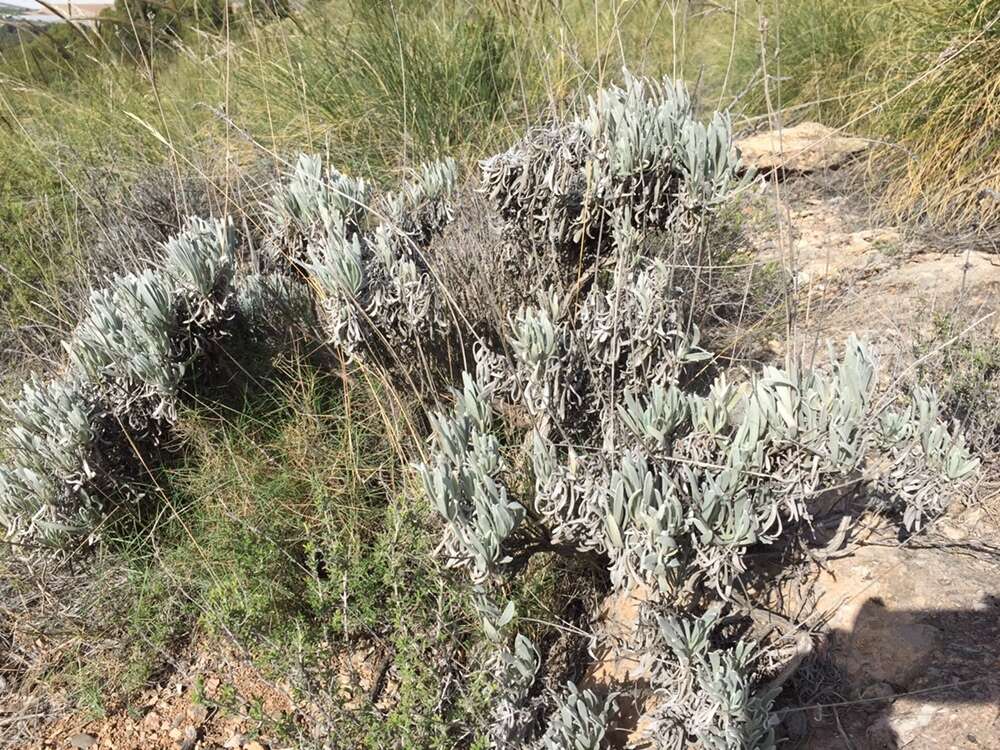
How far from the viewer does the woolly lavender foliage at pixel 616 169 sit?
2.12 m

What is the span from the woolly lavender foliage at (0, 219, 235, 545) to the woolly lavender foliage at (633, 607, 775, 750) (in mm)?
1714

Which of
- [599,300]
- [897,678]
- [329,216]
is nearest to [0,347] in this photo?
[329,216]

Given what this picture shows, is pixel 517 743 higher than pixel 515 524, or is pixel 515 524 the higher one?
pixel 515 524

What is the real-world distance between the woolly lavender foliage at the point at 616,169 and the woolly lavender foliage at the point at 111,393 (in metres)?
1.01

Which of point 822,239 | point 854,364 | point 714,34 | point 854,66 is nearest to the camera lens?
point 854,364

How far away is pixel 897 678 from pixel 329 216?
6.74 feet

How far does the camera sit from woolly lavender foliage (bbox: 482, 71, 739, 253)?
2115 millimetres

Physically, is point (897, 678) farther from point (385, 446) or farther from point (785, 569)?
point (385, 446)

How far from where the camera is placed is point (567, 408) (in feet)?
7.17

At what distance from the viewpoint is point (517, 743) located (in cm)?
186

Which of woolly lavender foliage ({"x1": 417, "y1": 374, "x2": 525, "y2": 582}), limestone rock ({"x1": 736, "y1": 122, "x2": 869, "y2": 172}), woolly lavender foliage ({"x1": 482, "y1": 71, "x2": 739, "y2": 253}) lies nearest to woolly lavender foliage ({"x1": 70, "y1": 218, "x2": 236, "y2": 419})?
woolly lavender foliage ({"x1": 482, "y1": 71, "x2": 739, "y2": 253})

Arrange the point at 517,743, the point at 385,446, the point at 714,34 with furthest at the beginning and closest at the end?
1. the point at 714,34
2. the point at 385,446
3. the point at 517,743

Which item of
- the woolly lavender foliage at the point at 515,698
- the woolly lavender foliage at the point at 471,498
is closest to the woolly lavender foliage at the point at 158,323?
the woolly lavender foliage at the point at 471,498

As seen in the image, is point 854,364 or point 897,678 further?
point 897,678
